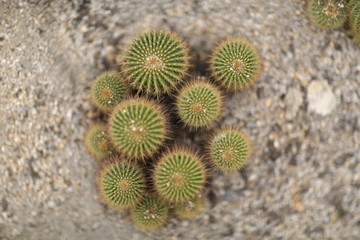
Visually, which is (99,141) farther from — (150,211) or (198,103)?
(198,103)

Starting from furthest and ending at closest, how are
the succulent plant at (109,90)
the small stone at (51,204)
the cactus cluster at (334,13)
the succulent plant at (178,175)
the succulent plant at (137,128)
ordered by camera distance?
the small stone at (51,204) → the cactus cluster at (334,13) → the succulent plant at (109,90) → the succulent plant at (178,175) → the succulent plant at (137,128)

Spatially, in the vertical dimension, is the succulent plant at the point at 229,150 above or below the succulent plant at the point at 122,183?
above

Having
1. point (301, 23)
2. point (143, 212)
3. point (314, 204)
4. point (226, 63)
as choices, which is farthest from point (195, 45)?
point (314, 204)

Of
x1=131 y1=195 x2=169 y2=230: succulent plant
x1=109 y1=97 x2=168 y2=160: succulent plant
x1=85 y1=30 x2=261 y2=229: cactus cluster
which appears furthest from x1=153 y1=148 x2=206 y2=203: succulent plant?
x1=131 y1=195 x2=169 y2=230: succulent plant

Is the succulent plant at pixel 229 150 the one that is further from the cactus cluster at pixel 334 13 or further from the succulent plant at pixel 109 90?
the cactus cluster at pixel 334 13

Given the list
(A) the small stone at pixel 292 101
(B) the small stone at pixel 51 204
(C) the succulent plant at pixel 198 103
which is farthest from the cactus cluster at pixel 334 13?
(B) the small stone at pixel 51 204

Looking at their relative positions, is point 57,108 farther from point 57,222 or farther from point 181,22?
point 181,22

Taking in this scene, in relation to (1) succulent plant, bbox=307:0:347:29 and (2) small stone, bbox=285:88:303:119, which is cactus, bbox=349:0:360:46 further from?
(2) small stone, bbox=285:88:303:119

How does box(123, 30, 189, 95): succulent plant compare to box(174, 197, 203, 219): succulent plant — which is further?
box(174, 197, 203, 219): succulent plant
